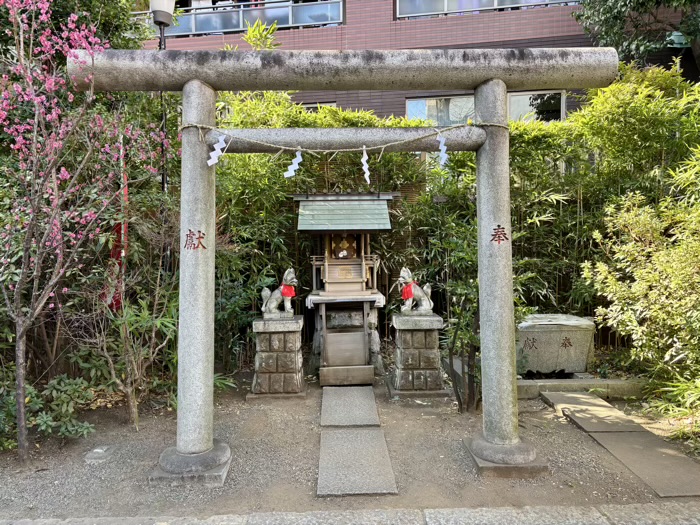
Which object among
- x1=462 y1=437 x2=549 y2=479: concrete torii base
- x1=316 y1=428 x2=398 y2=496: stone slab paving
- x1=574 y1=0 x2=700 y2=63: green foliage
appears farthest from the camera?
x1=574 y1=0 x2=700 y2=63: green foliage

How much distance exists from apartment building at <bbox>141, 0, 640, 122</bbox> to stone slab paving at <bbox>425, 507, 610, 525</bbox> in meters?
7.02

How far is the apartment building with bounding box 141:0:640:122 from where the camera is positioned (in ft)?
26.5

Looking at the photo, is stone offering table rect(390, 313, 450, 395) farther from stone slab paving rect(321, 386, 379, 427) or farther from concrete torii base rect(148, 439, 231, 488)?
concrete torii base rect(148, 439, 231, 488)

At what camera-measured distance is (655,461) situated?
3229mm

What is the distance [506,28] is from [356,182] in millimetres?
4881

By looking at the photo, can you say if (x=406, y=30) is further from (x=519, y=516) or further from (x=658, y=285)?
(x=519, y=516)

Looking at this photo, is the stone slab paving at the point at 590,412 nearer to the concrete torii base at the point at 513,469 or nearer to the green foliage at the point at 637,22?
the concrete torii base at the point at 513,469

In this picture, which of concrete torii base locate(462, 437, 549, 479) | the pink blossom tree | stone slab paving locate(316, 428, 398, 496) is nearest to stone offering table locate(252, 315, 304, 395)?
stone slab paving locate(316, 428, 398, 496)

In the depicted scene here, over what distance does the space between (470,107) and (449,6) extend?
86.7 inches

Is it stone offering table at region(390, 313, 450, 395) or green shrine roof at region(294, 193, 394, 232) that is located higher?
green shrine roof at region(294, 193, 394, 232)

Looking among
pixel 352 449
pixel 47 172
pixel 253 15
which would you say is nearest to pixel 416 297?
pixel 352 449

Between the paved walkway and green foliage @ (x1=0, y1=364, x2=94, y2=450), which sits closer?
the paved walkway

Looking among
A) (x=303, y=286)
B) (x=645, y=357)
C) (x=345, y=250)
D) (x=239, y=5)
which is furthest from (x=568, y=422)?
(x=239, y=5)

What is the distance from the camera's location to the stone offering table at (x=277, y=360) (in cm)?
464
